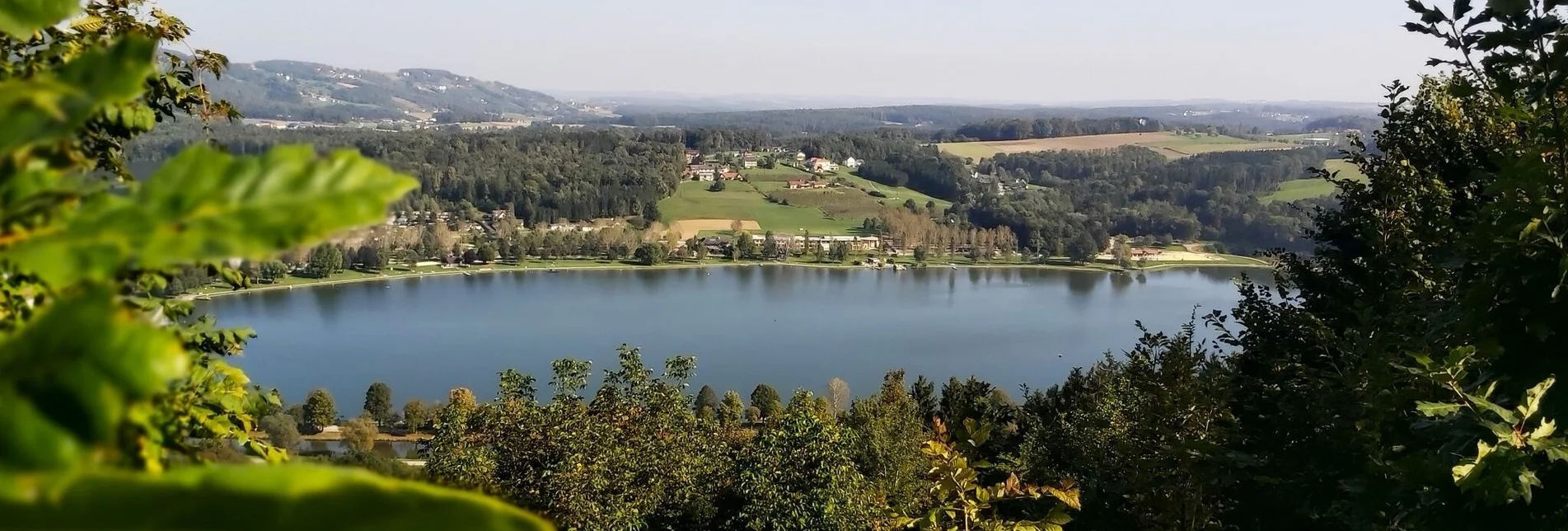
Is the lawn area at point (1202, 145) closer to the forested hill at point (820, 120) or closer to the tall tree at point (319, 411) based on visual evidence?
the forested hill at point (820, 120)

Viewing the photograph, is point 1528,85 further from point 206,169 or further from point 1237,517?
point 206,169

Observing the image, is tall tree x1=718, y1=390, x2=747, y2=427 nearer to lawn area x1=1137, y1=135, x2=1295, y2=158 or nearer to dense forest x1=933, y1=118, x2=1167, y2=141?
lawn area x1=1137, y1=135, x2=1295, y2=158

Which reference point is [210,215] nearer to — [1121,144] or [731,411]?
[731,411]

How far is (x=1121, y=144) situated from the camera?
88062 millimetres

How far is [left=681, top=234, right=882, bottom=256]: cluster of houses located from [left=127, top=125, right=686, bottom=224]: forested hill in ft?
16.4

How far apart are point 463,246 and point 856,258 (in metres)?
21.3

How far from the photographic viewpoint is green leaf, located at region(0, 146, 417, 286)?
40cm

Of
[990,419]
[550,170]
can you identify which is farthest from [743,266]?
[990,419]

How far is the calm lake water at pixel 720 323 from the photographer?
31875 millimetres

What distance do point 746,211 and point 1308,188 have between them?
36279 mm

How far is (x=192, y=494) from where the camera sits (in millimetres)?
360

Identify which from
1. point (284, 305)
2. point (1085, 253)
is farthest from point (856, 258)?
point (284, 305)

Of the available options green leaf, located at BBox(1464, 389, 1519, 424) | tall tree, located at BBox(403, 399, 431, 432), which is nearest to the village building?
tall tree, located at BBox(403, 399, 431, 432)

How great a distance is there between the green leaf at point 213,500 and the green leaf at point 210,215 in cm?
9
